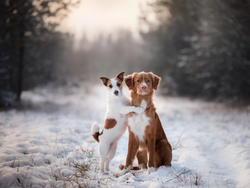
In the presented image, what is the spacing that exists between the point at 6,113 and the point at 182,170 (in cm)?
742

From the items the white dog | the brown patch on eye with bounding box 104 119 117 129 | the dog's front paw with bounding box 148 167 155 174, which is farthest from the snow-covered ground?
the brown patch on eye with bounding box 104 119 117 129

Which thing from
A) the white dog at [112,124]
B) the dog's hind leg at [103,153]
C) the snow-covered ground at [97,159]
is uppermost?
the white dog at [112,124]

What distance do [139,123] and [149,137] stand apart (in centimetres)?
31

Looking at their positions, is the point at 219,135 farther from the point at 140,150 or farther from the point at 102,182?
the point at 102,182

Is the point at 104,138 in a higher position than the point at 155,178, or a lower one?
higher

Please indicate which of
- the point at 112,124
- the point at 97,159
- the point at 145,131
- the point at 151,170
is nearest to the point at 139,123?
the point at 145,131

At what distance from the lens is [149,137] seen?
3.17 meters

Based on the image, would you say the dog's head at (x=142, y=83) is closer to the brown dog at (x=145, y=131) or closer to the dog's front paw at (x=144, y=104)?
the brown dog at (x=145, y=131)

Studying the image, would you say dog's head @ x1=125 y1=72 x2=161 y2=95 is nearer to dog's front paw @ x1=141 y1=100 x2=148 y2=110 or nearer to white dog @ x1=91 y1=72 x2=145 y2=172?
dog's front paw @ x1=141 y1=100 x2=148 y2=110

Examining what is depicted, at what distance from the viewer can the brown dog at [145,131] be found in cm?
316

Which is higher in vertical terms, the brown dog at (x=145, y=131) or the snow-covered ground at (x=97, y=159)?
the brown dog at (x=145, y=131)

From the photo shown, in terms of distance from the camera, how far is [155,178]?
289 cm

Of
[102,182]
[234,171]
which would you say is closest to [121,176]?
[102,182]

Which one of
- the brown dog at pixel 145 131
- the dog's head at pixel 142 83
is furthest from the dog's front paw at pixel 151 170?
the dog's head at pixel 142 83
